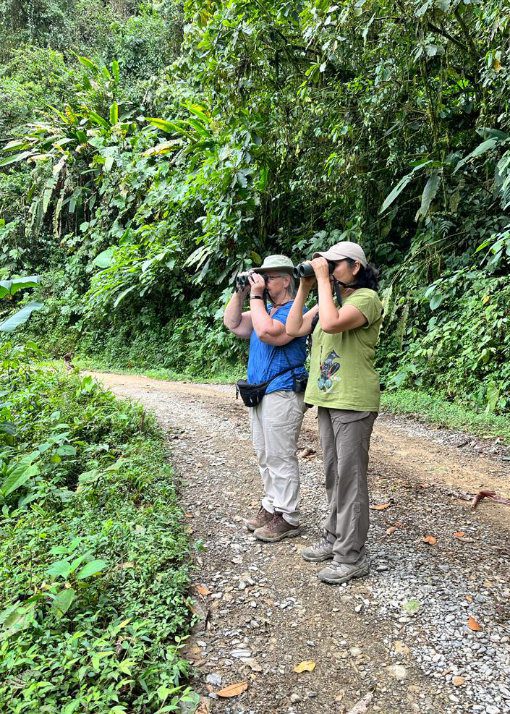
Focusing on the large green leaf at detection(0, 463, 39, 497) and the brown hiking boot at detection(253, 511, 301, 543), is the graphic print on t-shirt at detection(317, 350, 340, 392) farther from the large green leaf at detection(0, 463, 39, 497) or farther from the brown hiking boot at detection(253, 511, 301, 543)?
the large green leaf at detection(0, 463, 39, 497)

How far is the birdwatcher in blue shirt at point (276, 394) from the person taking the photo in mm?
3363

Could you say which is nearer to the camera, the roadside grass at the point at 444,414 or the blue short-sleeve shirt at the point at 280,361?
the blue short-sleeve shirt at the point at 280,361

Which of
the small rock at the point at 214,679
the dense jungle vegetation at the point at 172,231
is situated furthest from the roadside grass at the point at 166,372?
the small rock at the point at 214,679

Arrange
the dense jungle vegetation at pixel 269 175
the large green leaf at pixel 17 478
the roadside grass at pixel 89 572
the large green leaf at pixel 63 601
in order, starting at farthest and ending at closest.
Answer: the dense jungle vegetation at pixel 269 175 < the large green leaf at pixel 17 478 < the large green leaf at pixel 63 601 < the roadside grass at pixel 89 572

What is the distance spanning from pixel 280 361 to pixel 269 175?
7.74m

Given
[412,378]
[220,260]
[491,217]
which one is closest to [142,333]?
[220,260]

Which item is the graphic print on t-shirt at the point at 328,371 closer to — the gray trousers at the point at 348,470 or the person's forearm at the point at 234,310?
the gray trousers at the point at 348,470

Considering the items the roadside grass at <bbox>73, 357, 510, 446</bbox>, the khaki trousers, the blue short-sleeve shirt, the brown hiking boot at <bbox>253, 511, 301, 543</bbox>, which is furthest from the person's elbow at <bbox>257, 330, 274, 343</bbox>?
the roadside grass at <bbox>73, 357, 510, 446</bbox>

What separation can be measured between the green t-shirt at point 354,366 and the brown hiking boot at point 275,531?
3.18 feet

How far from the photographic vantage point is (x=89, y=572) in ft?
8.45

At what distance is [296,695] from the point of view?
226 centimetres

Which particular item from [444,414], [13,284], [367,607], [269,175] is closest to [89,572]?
[367,607]

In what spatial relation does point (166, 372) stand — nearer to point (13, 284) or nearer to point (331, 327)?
point (13, 284)

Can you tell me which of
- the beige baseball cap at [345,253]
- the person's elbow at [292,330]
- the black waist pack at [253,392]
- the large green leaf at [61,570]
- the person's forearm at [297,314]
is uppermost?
the beige baseball cap at [345,253]
